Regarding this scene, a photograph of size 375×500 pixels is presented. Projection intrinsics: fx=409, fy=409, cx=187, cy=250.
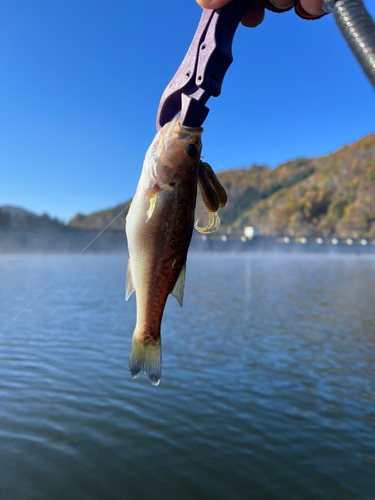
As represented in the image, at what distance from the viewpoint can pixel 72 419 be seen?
7707mm

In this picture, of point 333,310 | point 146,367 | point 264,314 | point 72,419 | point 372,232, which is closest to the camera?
point 146,367

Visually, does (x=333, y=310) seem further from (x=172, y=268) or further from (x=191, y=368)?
(x=172, y=268)

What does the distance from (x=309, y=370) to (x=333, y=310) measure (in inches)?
450

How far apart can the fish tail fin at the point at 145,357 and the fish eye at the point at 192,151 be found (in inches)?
51.7

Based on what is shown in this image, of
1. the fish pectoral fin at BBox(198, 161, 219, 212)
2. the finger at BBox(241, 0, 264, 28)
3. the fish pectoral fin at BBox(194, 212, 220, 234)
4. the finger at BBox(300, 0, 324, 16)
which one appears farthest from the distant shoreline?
the fish pectoral fin at BBox(198, 161, 219, 212)

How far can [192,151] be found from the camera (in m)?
2.71

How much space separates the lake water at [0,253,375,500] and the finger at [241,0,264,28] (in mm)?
5649

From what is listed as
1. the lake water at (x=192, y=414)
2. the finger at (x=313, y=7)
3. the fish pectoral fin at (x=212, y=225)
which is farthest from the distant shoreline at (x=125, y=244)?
the finger at (x=313, y=7)

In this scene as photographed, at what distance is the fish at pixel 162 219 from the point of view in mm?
2736

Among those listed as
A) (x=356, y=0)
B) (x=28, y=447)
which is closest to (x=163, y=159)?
(x=356, y=0)

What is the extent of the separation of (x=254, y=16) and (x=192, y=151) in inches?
73.2

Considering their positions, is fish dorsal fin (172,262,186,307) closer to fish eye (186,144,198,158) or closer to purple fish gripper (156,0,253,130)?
fish eye (186,144,198,158)

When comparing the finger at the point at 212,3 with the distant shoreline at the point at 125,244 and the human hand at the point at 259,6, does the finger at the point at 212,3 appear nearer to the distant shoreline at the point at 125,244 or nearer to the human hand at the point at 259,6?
the human hand at the point at 259,6

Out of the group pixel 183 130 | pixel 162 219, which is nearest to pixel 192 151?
pixel 183 130
